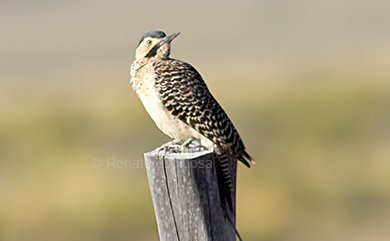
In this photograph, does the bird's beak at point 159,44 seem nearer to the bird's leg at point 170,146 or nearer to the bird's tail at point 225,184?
the bird's leg at point 170,146

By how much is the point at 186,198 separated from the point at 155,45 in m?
1.98

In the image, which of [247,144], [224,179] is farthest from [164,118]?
[247,144]

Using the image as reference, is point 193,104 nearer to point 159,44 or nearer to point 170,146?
point 170,146

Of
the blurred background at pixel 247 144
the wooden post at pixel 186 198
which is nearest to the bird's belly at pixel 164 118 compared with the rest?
the wooden post at pixel 186 198

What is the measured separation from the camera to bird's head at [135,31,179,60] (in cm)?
714

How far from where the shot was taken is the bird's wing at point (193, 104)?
6.51 meters

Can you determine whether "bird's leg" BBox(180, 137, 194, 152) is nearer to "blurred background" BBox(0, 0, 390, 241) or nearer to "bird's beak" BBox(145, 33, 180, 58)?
"bird's beak" BBox(145, 33, 180, 58)

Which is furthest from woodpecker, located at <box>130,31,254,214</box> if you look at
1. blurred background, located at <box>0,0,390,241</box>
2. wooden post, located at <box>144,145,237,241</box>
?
blurred background, located at <box>0,0,390,241</box>

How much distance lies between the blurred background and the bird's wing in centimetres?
493
